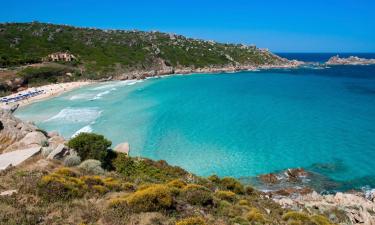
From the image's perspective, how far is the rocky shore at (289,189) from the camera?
67.3ft

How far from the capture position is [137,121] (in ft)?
168

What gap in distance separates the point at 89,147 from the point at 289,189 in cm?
1568

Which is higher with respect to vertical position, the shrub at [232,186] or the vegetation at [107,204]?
the vegetation at [107,204]

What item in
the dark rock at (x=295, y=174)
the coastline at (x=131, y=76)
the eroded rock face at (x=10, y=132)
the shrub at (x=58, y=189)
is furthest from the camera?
the coastline at (x=131, y=76)

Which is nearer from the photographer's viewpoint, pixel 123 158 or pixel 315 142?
pixel 123 158

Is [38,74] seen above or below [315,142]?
above

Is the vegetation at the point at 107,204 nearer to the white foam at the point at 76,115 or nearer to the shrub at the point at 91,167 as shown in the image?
the shrub at the point at 91,167

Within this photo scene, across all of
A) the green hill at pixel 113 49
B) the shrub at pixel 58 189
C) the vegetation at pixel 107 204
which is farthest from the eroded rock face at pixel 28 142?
the green hill at pixel 113 49

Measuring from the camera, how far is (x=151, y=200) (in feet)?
41.2

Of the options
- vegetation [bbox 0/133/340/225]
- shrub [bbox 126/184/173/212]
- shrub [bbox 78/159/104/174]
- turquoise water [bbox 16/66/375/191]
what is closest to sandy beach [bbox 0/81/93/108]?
turquoise water [bbox 16/66/375/191]

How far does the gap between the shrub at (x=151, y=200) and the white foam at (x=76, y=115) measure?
4070 cm

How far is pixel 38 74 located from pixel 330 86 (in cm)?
7970

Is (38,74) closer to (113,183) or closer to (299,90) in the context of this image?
(299,90)

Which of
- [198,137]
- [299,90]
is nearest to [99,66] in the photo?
[299,90]
